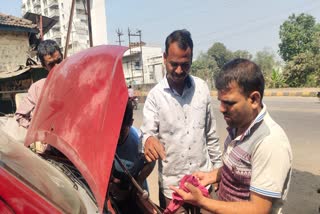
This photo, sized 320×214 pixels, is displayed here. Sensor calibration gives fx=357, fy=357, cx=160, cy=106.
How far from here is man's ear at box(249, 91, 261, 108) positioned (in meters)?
1.53

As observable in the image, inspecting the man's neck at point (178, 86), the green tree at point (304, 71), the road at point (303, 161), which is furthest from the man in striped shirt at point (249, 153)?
the green tree at point (304, 71)

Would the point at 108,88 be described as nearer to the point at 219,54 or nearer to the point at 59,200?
the point at 59,200

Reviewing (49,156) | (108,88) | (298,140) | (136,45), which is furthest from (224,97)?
(136,45)

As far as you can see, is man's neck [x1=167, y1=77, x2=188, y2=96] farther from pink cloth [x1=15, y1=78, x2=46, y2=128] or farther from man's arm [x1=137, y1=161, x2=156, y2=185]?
pink cloth [x1=15, y1=78, x2=46, y2=128]

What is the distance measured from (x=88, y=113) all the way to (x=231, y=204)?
0.71 metres

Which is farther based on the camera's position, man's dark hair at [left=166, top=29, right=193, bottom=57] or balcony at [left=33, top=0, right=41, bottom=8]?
balcony at [left=33, top=0, right=41, bottom=8]

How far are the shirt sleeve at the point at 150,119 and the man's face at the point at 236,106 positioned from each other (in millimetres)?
813

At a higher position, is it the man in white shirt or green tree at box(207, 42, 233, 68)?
the man in white shirt

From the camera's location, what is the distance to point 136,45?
49.6 metres

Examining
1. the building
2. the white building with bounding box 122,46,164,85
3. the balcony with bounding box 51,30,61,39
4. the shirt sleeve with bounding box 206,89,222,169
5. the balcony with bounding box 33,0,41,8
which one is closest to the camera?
A: the shirt sleeve with bounding box 206,89,222,169

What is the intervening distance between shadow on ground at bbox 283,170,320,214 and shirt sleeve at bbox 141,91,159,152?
2553 mm

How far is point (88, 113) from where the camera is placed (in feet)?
4.92

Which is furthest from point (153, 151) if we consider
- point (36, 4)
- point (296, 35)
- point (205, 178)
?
point (36, 4)

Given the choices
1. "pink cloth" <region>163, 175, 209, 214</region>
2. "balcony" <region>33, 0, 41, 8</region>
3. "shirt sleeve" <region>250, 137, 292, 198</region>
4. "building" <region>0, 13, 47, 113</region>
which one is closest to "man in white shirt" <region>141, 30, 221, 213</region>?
"pink cloth" <region>163, 175, 209, 214</region>
